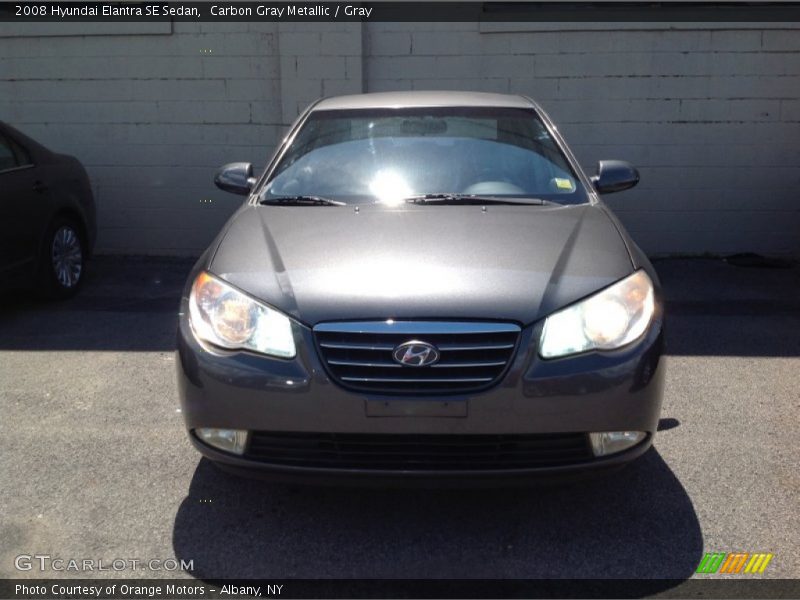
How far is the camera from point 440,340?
9.93ft

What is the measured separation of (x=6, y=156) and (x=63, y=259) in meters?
0.92

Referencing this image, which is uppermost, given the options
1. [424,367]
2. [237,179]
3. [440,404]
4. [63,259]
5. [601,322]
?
[237,179]

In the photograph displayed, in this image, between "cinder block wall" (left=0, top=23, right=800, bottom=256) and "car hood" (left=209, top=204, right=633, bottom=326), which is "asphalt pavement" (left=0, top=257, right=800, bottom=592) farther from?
"cinder block wall" (left=0, top=23, right=800, bottom=256)

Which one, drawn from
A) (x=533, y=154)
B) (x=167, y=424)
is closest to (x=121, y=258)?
(x=167, y=424)

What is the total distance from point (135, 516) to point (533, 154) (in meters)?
2.54

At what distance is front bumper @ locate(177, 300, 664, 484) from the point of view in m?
2.98

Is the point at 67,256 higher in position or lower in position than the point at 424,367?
lower

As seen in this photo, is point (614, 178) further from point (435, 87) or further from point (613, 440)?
point (435, 87)

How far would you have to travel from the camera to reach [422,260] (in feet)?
11.0

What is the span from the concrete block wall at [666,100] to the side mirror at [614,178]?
3.66 metres

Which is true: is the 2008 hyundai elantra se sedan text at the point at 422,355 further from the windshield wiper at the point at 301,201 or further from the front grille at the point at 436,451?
the windshield wiper at the point at 301,201

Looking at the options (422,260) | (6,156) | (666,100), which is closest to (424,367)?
(422,260)

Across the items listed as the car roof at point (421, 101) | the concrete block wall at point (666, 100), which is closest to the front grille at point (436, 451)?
the car roof at point (421, 101)

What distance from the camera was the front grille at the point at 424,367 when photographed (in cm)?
301
